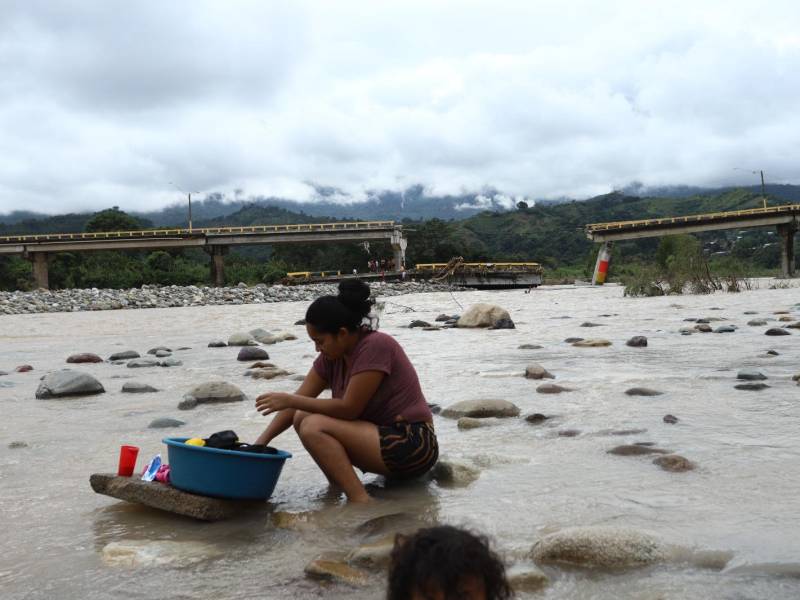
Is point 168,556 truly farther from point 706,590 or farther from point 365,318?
point 706,590

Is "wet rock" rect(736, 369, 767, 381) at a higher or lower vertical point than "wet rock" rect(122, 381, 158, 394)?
lower

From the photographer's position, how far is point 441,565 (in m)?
1.37

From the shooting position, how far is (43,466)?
4.37 meters

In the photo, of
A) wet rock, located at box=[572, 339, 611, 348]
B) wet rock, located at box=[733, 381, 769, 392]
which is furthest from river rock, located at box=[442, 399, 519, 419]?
wet rock, located at box=[572, 339, 611, 348]

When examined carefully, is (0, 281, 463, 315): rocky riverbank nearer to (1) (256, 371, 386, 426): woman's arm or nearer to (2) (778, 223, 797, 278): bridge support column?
(2) (778, 223, 797, 278): bridge support column

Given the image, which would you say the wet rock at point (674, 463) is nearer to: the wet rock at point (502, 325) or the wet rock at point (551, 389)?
the wet rock at point (551, 389)

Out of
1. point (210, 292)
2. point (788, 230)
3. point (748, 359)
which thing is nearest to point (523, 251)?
point (788, 230)

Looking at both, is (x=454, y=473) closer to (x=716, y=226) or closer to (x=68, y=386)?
(x=68, y=386)

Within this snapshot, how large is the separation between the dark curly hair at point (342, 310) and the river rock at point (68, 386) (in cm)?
421

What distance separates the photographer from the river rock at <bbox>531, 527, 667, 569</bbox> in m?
2.55

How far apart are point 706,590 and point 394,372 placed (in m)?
1.78

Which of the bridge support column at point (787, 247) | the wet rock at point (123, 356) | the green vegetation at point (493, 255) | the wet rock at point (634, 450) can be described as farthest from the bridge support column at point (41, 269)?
the wet rock at point (634, 450)

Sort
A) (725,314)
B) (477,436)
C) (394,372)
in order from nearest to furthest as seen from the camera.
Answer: (394,372)
(477,436)
(725,314)

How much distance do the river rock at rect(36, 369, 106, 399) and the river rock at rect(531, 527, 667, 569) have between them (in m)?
5.48
